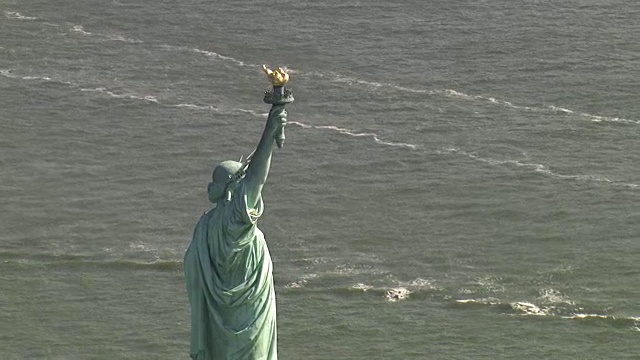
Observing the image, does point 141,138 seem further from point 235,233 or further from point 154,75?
point 235,233

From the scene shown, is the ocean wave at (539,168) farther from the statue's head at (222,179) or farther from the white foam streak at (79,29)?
the statue's head at (222,179)

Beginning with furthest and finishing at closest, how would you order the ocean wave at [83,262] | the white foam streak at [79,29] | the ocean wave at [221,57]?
the white foam streak at [79,29], the ocean wave at [221,57], the ocean wave at [83,262]

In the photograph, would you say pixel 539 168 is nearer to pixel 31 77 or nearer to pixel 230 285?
pixel 31 77

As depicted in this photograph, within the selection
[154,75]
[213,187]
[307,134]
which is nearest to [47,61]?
[154,75]

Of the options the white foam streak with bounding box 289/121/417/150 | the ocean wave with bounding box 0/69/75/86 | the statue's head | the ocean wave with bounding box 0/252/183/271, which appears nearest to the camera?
the statue's head

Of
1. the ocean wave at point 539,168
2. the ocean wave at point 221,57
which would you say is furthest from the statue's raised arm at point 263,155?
the ocean wave at point 221,57

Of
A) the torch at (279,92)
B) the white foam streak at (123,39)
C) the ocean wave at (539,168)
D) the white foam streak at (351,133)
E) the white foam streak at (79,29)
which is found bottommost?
the ocean wave at (539,168)

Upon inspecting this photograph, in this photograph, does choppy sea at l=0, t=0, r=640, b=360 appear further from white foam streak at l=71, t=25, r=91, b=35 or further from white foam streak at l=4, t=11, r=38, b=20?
white foam streak at l=71, t=25, r=91, b=35

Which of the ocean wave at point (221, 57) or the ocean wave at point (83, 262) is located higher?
the ocean wave at point (221, 57)

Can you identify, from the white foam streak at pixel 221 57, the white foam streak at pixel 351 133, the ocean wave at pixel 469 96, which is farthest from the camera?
the white foam streak at pixel 221 57

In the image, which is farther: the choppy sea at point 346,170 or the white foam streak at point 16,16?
the white foam streak at point 16,16

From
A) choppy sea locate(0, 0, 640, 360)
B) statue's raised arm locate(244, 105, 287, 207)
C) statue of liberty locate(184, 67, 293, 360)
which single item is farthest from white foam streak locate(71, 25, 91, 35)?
statue's raised arm locate(244, 105, 287, 207)
